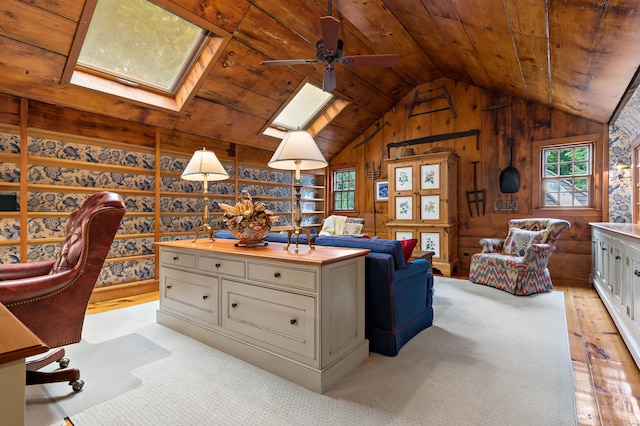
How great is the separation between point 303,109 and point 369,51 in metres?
1.69

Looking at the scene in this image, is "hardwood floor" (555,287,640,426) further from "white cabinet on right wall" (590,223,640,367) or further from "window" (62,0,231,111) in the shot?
"window" (62,0,231,111)

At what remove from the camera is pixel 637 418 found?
160 centimetres

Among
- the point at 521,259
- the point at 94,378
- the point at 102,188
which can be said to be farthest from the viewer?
the point at 521,259

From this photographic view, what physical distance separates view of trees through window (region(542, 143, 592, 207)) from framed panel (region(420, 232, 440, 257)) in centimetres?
169

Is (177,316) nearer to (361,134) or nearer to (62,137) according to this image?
(62,137)

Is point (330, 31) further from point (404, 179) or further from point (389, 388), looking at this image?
point (404, 179)

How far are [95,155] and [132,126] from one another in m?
0.57

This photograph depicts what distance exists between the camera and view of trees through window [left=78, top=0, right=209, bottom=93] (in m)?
3.11

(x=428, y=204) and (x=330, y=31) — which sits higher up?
(x=330, y=31)

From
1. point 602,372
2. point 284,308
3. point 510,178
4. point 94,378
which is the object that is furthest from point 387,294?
point 510,178

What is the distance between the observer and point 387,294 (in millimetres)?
2268

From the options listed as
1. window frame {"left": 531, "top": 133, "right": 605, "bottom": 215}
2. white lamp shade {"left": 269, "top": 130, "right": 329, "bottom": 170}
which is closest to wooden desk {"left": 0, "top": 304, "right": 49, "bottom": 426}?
white lamp shade {"left": 269, "top": 130, "right": 329, "bottom": 170}

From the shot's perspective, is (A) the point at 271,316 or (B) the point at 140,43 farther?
(B) the point at 140,43

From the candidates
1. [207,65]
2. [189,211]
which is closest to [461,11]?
[207,65]
